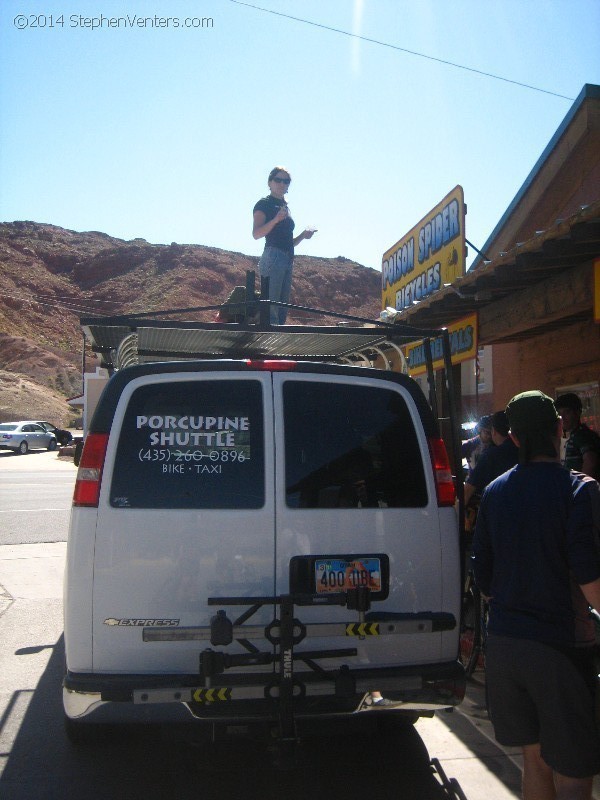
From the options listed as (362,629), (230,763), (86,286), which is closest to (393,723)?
(230,763)

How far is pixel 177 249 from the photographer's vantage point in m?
102

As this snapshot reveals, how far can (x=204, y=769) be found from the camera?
4160 millimetres

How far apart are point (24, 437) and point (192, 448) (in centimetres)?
3728

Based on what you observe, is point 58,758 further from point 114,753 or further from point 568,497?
point 568,497

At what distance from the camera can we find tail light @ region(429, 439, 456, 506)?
385 centimetres

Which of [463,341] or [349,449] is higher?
[463,341]

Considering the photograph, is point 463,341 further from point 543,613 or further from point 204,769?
point 543,613

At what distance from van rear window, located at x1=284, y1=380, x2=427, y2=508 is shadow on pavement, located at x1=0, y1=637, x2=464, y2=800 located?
142 centimetres

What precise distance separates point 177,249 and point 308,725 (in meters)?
101

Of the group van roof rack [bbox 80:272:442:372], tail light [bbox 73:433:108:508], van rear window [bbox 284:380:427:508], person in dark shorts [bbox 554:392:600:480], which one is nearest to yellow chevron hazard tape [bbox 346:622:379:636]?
van rear window [bbox 284:380:427:508]

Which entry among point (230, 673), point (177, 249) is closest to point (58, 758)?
point (230, 673)

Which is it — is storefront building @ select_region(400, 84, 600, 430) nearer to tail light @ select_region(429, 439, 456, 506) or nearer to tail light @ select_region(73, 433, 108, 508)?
tail light @ select_region(429, 439, 456, 506)

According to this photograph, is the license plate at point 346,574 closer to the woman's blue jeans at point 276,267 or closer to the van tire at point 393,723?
the van tire at point 393,723

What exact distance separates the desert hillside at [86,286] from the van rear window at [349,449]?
6466cm
